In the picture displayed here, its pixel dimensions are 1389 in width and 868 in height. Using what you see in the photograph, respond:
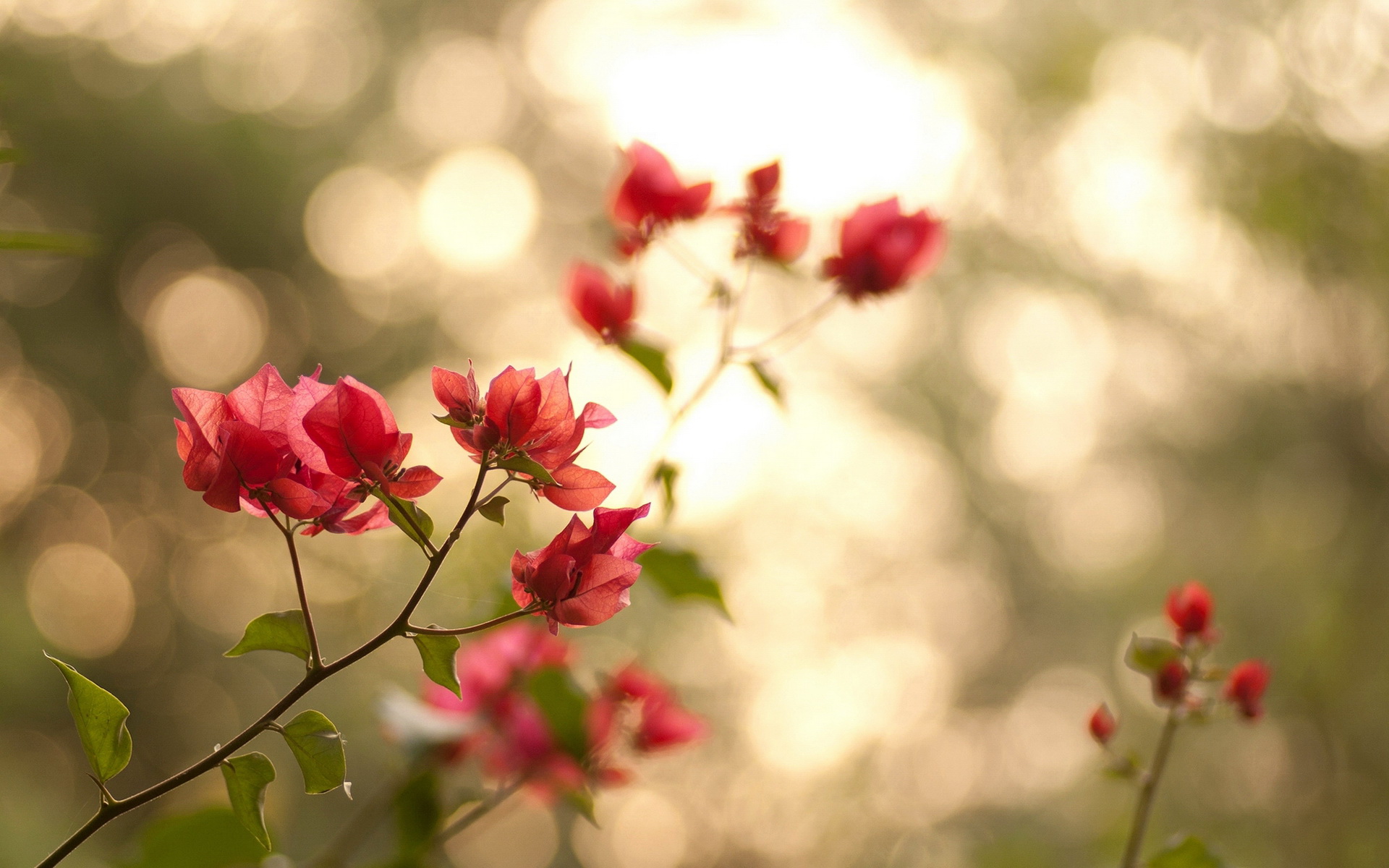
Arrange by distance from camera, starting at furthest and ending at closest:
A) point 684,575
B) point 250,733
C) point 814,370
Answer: point 814,370, point 684,575, point 250,733

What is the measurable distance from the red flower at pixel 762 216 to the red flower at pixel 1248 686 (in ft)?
1.63

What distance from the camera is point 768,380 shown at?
78 centimetres

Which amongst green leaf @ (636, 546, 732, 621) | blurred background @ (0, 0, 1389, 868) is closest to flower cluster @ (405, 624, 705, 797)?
green leaf @ (636, 546, 732, 621)

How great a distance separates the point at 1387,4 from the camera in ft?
11.0

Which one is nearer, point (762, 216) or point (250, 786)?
point (250, 786)

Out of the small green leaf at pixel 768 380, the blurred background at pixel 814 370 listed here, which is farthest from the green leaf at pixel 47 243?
the blurred background at pixel 814 370

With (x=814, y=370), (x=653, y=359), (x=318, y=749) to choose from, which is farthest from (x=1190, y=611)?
(x=814, y=370)

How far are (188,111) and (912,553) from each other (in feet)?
17.0

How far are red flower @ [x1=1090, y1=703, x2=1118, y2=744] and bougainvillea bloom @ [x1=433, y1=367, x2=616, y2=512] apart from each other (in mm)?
492

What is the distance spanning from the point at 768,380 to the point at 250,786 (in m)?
0.50

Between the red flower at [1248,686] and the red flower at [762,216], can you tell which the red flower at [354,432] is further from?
the red flower at [1248,686]

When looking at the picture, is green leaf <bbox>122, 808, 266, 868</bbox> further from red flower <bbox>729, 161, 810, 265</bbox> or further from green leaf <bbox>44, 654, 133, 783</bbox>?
red flower <bbox>729, 161, 810, 265</bbox>

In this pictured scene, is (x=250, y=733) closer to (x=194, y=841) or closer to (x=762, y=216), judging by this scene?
(x=194, y=841)

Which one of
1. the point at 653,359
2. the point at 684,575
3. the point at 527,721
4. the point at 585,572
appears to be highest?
the point at 585,572
